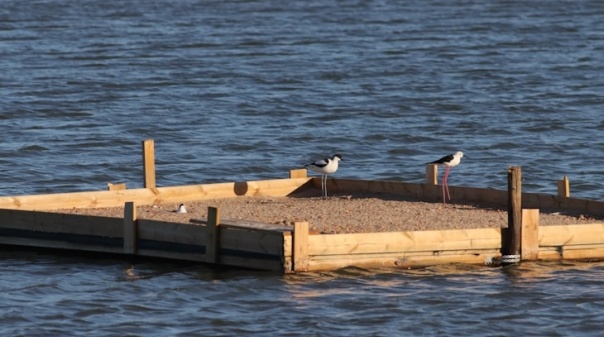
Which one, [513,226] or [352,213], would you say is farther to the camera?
[352,213]

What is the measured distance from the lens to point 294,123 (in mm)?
36438

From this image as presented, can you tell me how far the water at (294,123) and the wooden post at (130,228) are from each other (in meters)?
0.31

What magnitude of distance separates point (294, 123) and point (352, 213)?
1543cm

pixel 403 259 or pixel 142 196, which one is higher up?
pixel 142 196

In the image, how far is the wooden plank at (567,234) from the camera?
19469mm

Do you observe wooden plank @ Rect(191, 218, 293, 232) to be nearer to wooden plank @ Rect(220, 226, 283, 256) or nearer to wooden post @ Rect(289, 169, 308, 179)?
wooden plank @ Rect(220, 226, 283, 256)

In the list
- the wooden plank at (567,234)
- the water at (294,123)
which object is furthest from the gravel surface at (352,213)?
the water at (294,123)

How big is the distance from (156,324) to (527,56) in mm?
34015

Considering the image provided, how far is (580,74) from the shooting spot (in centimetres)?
4550

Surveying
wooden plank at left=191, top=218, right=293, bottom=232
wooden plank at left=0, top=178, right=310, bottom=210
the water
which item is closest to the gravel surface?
wooden plank at left=0, top=178, right=310, bottom=210

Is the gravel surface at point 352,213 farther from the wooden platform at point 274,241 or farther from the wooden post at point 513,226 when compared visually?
the wooden post at point 513,226

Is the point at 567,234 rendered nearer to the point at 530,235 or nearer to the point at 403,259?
the point at 530,235

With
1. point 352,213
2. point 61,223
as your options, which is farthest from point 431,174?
point 61,223

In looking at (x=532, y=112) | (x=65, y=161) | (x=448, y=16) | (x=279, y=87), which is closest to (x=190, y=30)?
(x=448, y=16)
